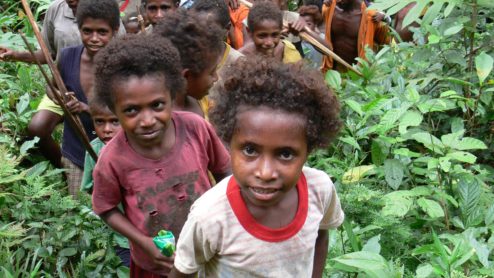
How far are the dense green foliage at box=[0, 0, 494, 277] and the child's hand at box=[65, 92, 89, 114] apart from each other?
1.35 ft

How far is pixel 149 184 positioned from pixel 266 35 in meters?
2.75

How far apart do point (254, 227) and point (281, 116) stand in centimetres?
34

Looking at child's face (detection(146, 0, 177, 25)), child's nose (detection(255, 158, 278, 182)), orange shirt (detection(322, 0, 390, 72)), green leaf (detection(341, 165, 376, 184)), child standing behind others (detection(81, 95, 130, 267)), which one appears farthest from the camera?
orange shirt (detection(322, 0, 390, 72))

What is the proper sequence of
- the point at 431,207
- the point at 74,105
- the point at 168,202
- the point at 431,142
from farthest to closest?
the point at 74,105 → the point at 431,142 → the point at 431,207 → the point at 168,202

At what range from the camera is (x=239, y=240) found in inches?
80.3

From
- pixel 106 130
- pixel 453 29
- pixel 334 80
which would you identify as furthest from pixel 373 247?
pixel 334 80

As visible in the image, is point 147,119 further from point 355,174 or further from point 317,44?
point 317,44

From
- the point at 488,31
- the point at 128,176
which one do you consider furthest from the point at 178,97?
the point at 488,31

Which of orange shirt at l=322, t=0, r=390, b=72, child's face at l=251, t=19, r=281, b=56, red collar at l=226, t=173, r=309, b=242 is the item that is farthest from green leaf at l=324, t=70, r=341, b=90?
red collar at l=226, t=173, r=309, b=242

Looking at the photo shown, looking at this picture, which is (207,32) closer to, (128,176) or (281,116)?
(128,176)

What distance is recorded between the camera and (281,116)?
197cm

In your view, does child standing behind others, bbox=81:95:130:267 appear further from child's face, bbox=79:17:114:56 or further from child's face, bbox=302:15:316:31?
child's face, bbox=302:15:316:31

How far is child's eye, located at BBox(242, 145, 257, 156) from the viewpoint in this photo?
6.55ft

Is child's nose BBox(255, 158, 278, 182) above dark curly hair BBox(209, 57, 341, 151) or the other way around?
the other way around
